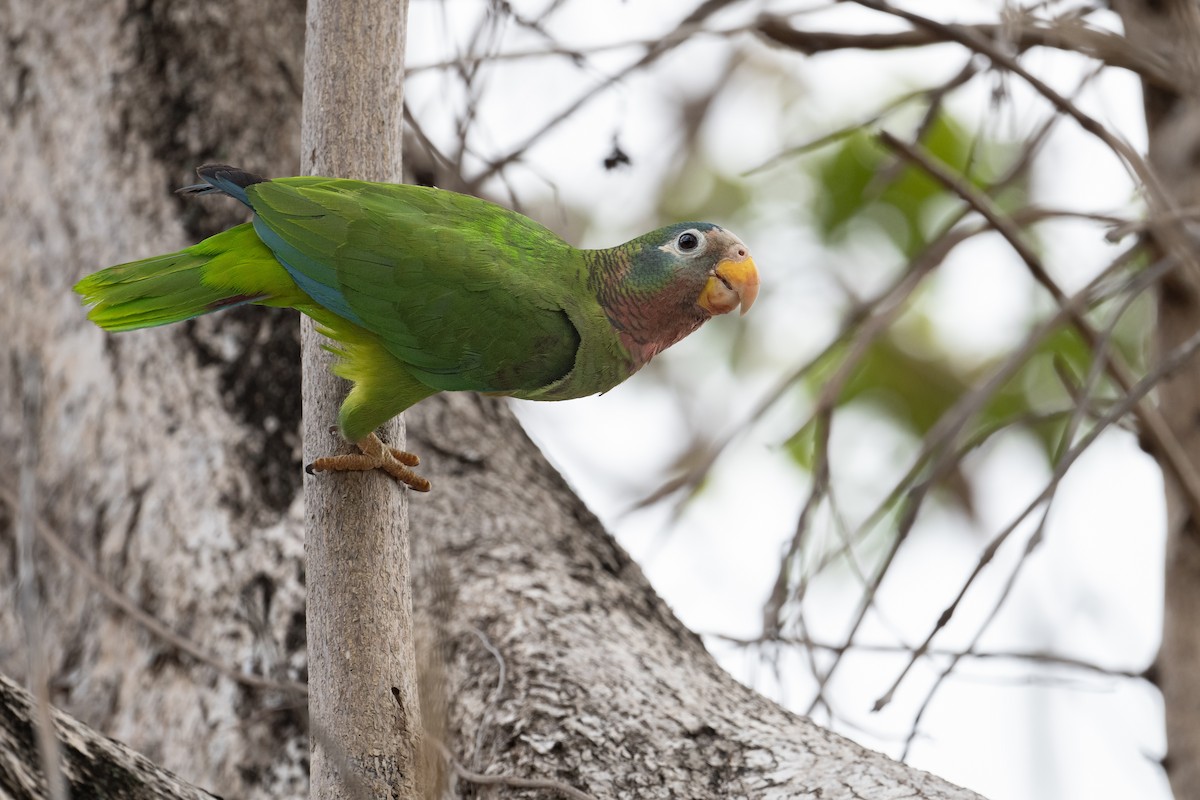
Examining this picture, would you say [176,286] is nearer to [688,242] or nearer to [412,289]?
[412,289]

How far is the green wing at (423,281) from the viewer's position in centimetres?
243

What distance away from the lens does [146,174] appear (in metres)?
3.31

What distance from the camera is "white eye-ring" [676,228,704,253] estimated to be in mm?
2615

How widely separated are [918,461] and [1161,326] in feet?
2.70

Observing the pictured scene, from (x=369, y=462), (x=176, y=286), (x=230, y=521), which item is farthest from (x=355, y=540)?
(x=230, y=521)

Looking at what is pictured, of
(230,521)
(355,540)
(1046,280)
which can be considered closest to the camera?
(355,540)

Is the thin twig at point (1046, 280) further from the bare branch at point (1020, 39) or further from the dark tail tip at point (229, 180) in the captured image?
the dark tail tip at point (229, 180)

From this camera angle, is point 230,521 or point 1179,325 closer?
point 230,521

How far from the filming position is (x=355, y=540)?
2.21 m

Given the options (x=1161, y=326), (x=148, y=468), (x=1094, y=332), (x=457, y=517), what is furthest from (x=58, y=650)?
(x=1161, y=326)

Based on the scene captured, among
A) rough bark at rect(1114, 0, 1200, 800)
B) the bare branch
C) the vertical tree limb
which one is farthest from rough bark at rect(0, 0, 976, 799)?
the bare branch

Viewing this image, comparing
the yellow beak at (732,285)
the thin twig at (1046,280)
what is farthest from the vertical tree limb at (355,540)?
the thin twig at (1046,280)

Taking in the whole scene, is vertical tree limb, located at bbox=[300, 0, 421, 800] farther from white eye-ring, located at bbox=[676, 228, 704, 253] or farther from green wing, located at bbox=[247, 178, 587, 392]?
white eye-ring, located at bbox=[676, 228, 704, 253]

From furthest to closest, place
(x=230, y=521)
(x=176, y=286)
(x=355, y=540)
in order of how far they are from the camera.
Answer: (x=230, y=521) → (x=176, y=286) → (x=355, y=540)
